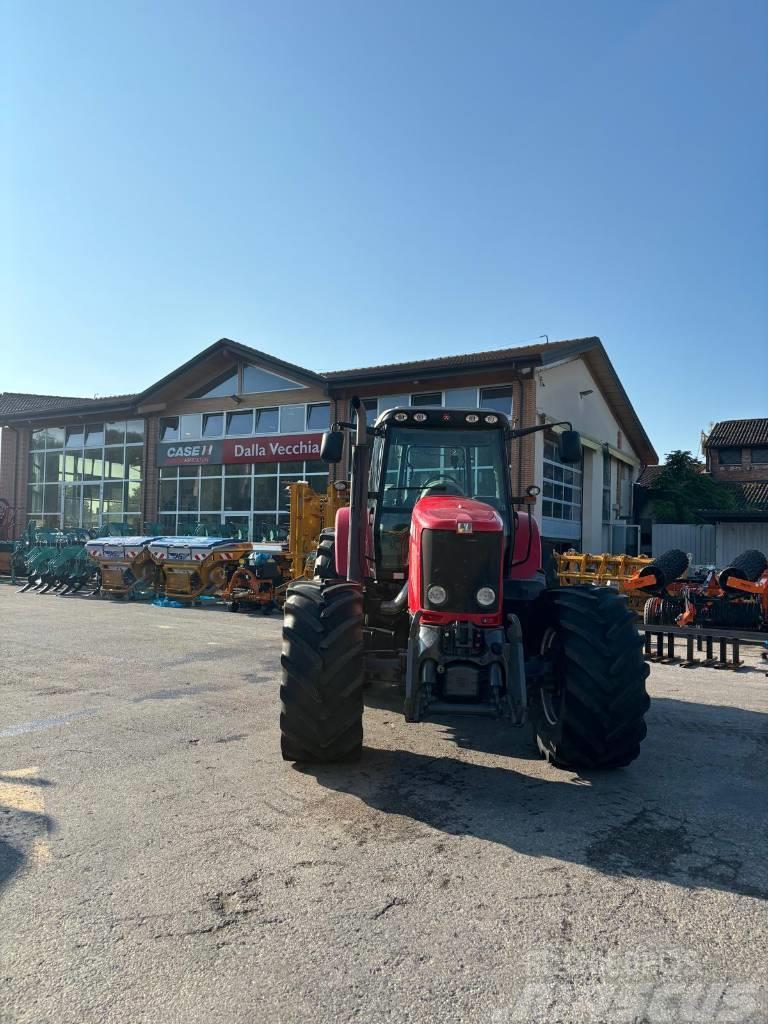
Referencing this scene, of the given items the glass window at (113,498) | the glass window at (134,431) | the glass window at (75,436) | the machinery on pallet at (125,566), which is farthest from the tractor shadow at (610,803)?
the glass window at (75,436)

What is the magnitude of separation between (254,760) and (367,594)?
1.59 meters

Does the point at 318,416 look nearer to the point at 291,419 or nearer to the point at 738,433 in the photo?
the point at 291,419

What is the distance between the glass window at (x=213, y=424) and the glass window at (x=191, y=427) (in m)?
0.25

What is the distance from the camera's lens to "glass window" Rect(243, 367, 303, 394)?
2462 cm

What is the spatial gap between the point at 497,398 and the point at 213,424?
11.3m

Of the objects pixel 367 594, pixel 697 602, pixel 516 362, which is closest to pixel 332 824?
pixel 367 594

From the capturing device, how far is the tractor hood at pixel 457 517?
15.3ft

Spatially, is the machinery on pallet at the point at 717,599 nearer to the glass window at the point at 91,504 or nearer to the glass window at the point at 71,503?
the glass window at the point at 91,504

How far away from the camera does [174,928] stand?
2.92m

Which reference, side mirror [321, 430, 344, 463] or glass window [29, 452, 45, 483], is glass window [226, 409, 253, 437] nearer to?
glass window [29, 452, 45, 483]

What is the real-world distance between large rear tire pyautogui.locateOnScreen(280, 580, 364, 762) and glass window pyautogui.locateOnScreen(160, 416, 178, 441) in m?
24.0

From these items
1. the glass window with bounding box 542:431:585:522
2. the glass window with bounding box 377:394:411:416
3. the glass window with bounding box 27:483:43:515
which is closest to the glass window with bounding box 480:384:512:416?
the glass window with bounding box 542:431:585:522

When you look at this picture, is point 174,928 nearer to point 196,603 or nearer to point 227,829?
→ point 227,829

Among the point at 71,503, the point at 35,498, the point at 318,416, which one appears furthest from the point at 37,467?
the point at 318,416
